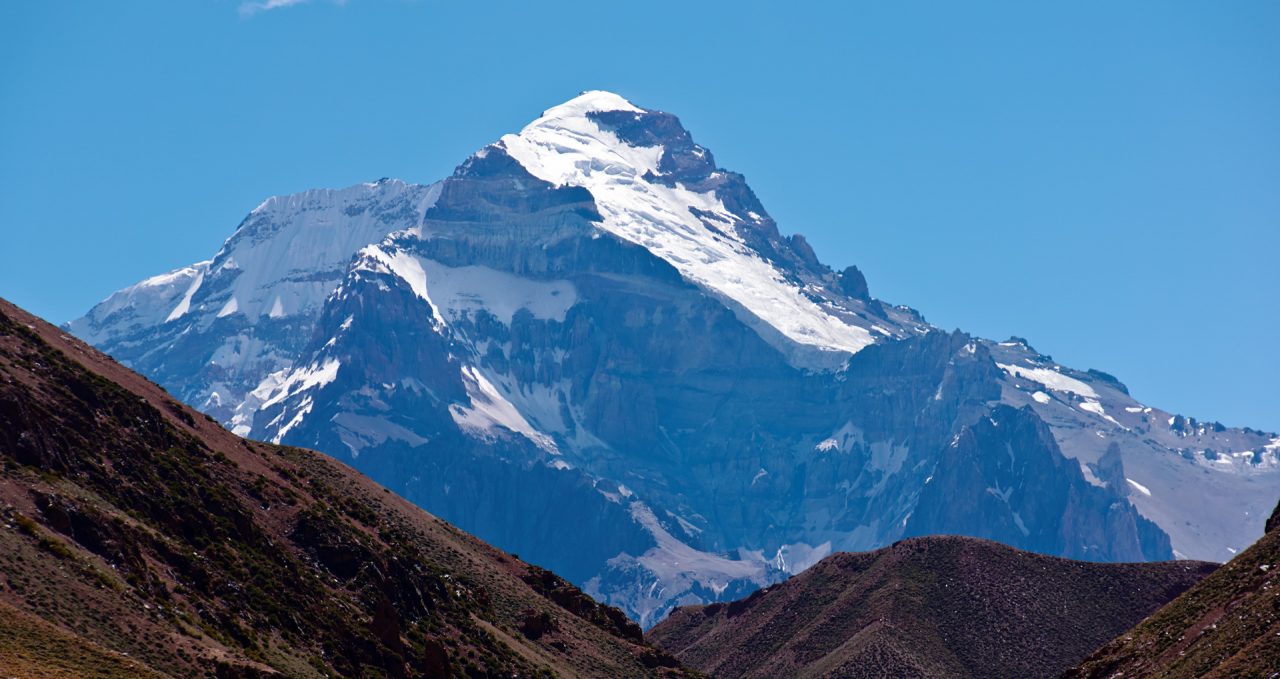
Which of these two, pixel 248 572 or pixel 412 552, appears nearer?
pixel 248 572

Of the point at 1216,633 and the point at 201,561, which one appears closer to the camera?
the point at 1216,633

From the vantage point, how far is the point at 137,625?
103 metres

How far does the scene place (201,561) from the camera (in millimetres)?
121062

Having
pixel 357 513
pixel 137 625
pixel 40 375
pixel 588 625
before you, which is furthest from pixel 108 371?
pixel 588 625

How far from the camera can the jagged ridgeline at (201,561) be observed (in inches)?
4011

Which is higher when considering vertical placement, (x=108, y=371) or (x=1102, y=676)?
(x=108, y=371)

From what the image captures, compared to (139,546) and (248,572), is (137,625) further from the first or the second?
(248,572)

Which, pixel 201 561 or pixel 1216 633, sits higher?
pixel 201 561

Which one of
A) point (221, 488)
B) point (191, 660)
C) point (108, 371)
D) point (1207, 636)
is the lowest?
point (191, 660)

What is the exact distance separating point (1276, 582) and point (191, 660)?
6500cm

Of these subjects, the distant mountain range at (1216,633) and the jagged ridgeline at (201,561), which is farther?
the distant mountain range at (1216,633)

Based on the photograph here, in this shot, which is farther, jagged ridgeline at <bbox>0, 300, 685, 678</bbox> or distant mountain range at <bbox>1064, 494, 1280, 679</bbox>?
distant mountain range at <bbox>1064, 494, 1280, 679</bbox>

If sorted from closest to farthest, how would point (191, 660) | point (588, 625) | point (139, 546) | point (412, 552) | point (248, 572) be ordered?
point (191, 660)
point (139, 546)
point (248, 572)
point (412, 552)
point (588, 625)

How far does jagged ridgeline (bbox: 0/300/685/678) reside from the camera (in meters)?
102
